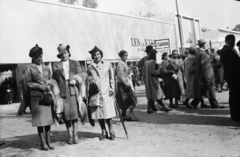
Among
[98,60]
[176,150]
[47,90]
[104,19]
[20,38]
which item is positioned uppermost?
[104,19]

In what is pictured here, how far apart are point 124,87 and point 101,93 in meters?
2.06

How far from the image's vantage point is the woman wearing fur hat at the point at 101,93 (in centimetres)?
531

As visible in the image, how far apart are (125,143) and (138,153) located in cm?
76

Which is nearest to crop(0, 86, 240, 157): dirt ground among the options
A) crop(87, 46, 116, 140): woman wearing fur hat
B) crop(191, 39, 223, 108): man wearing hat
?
crop(87, 46, 116, 140): woman wearing fur hat

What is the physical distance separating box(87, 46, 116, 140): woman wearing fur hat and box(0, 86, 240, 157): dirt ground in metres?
0.48

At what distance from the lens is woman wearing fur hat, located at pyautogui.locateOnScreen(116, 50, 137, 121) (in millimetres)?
7152

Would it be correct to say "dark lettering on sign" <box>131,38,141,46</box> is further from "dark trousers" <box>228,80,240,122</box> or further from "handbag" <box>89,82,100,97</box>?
"handbag" <box>89,82,100,97</box>

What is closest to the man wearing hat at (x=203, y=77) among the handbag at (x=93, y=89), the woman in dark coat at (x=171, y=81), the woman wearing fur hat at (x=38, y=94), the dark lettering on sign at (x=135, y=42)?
the woman in dark coat at (x=171, y=81)

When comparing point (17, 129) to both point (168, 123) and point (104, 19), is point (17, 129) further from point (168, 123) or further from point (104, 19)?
point (104, 19)

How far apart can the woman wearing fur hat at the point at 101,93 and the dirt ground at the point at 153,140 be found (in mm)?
483

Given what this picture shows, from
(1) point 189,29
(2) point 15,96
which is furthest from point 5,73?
(1) point 189,29

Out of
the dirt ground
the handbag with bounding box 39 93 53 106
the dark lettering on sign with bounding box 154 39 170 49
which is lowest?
the dirt ground

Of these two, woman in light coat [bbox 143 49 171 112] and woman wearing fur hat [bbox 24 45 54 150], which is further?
woman in light coat [bbox 143 49 171 112]

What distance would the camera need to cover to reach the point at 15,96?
19.5 metres
